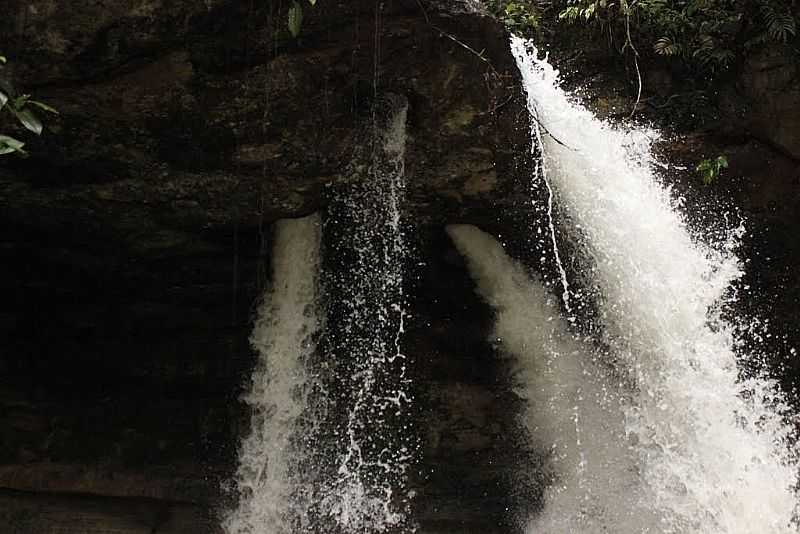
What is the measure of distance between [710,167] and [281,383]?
13.7 feet

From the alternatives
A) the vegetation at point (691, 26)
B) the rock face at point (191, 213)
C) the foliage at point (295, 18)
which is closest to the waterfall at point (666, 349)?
the rock face at point (191, 213)

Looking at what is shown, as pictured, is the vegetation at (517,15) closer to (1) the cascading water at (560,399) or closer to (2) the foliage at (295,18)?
(1) the cascading water at (560,399)

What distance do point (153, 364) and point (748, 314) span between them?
5342 mm

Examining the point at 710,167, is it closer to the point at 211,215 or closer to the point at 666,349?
the point at 666,349

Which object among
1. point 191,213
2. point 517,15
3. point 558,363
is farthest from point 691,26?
point 191,213

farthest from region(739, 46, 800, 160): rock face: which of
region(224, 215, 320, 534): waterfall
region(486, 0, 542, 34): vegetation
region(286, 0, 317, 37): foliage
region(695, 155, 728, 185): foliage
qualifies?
region(286, 0, 317, 37): foliage

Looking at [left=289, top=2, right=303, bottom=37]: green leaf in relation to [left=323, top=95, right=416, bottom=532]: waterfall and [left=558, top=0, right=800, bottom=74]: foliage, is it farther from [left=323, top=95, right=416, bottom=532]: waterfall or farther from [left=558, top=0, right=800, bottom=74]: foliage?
[left=558, top=0, right=800, bottom=74]: foliage

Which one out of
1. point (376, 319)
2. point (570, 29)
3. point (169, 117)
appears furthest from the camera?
point (570, 29)

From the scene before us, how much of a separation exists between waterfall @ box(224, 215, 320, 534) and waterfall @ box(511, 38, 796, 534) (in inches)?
85.9

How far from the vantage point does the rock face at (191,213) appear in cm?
435

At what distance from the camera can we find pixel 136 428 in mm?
6254

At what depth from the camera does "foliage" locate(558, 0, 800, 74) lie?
6059 millimetres

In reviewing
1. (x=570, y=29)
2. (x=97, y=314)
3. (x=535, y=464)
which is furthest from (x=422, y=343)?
(x=570, y=29)

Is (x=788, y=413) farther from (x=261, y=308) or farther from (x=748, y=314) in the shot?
(x=261, y=308)
